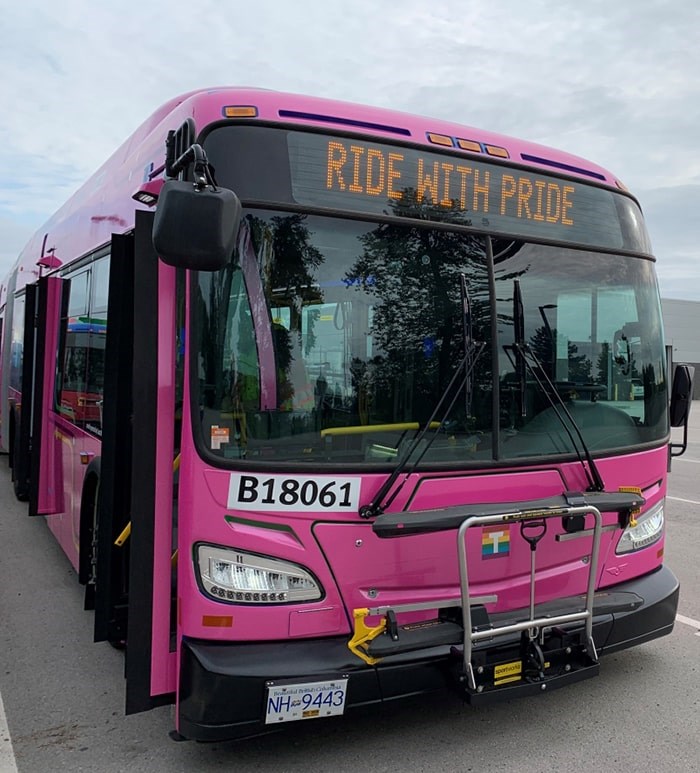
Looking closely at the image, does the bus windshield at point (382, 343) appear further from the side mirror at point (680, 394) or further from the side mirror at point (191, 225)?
the side mirror at point (680, 394)

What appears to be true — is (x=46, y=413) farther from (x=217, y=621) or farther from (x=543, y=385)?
(x=543, y=385)

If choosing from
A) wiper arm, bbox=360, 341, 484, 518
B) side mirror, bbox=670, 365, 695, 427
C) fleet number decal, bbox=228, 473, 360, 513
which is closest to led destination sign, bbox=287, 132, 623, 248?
wiper arm, bbox=360, 341, 484, 518

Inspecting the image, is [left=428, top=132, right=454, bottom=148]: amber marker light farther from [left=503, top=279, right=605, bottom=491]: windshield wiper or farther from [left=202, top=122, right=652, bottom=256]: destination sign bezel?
[left=503, top=279, right=605, bottom=491]: windshield wiper

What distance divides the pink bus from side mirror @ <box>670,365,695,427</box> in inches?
29.9

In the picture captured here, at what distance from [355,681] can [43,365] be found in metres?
4.38

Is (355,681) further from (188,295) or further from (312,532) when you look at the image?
(188,295)

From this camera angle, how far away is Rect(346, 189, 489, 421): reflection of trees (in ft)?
10.5

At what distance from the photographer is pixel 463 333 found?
3.31 m

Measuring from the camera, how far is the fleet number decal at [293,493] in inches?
115

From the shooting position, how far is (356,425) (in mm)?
3152

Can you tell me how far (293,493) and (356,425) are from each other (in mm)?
411

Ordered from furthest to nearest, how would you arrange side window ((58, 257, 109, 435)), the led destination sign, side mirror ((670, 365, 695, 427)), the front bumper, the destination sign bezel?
side window ((58, 257, 109, 435))
side mirror ((670, 365, 695, 427))
the led destination sign
the destination sign bezel
the front bumper

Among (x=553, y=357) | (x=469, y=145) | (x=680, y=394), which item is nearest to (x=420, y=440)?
(x=553, y=357)

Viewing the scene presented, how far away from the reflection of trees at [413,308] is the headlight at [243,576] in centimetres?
77
